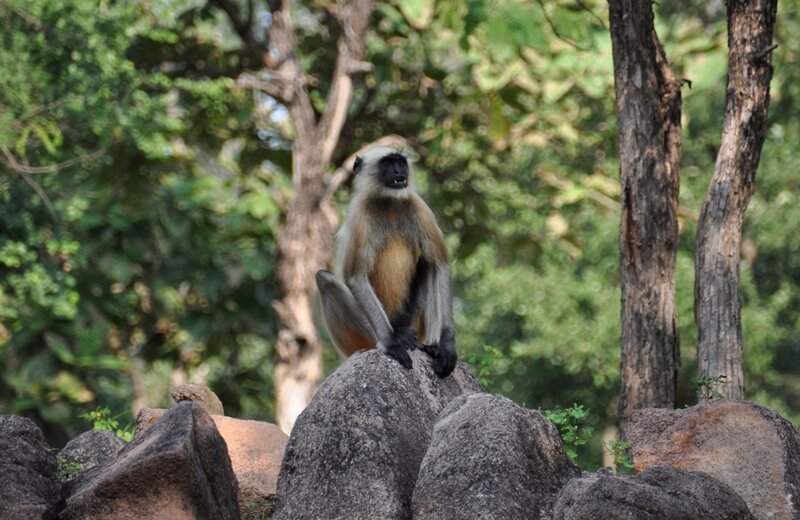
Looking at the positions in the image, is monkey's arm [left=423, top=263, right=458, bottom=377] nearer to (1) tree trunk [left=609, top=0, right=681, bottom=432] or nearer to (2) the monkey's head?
(2) the monkey's head

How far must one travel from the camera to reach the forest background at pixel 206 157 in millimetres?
10594

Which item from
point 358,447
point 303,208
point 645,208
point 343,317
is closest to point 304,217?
point 303,208

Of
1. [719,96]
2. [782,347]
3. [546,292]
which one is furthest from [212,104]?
[782,347]

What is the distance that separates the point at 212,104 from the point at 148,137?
78 cm

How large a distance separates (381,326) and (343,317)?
0.55 m

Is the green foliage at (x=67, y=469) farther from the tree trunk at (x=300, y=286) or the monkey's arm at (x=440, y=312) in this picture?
the tree trunk at (x=300, y=286)

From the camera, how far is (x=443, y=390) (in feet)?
20.1

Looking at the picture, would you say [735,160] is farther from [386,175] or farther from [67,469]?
[67,469]

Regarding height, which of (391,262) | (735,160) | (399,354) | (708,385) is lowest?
(708,385)

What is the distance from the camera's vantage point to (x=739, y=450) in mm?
5266

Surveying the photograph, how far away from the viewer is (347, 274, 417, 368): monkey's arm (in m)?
6.13

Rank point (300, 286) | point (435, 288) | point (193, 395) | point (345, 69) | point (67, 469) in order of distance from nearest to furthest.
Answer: point (67, 469)
point (193, 395)
point (435, 288)
point (300, 286)
point (345, 69)

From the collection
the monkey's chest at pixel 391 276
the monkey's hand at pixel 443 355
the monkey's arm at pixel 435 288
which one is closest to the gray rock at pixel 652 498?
the monkey's hand at pixel 443 355

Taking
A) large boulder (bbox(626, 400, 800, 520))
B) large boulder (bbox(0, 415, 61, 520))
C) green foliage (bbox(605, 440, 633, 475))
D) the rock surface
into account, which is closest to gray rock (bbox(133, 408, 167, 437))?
the rock surface
